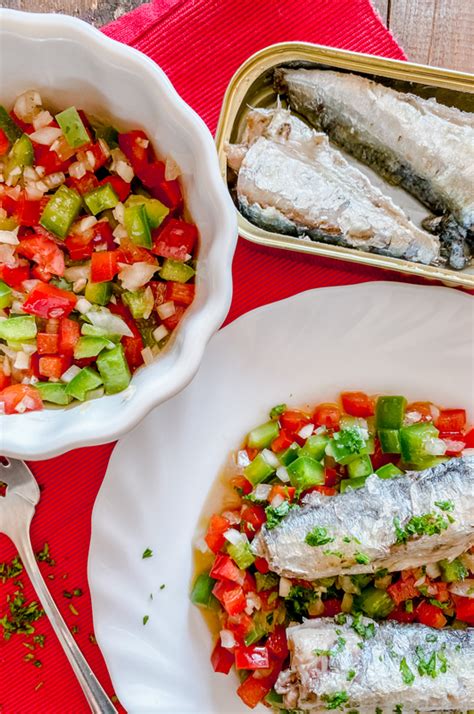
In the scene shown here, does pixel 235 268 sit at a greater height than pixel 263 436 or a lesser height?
greater

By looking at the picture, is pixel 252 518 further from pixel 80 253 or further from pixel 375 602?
pixel 80 253

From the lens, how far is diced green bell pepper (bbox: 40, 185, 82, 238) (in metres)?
1.86

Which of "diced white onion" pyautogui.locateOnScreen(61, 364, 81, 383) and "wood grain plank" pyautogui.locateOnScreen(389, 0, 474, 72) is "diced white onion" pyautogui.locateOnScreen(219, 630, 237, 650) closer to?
"diced white onion" pyautogui.locateOnScreen(61, 364, 81, 383)

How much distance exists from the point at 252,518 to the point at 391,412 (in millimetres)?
518

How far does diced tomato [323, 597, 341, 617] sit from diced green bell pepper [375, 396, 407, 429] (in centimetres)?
54

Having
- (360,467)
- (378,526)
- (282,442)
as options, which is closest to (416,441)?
(360,467)

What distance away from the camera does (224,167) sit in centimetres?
205

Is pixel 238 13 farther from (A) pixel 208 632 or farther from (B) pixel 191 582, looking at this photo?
(A) pixel 208 632

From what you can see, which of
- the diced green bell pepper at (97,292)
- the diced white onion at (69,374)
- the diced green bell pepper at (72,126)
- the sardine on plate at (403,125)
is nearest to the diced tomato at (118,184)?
the diced green bell pepper at (72,126)

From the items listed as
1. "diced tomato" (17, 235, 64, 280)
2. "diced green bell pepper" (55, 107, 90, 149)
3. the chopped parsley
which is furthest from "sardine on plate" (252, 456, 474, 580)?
"diced green bell pepper" (55, 107, 90, 149)

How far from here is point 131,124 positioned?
1.85m

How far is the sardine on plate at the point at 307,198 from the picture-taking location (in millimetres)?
2057

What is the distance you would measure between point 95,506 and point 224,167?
101 centimetres

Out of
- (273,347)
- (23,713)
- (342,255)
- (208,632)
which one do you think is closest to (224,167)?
(342,255)
